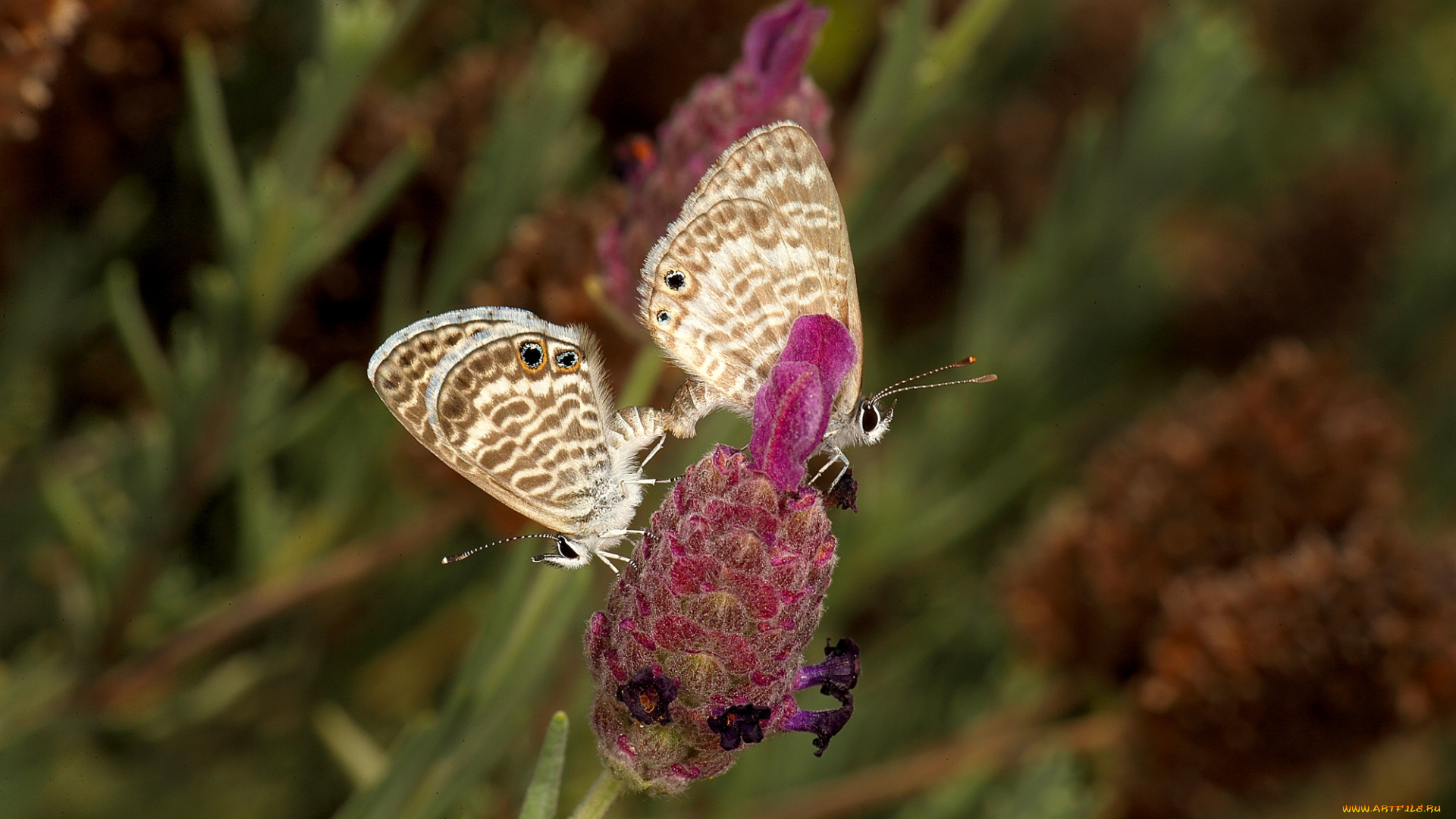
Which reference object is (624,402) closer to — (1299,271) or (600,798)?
(600,798)

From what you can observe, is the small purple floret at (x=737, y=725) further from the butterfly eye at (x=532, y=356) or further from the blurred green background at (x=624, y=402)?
the butterfly eye at (x=532, y=356)

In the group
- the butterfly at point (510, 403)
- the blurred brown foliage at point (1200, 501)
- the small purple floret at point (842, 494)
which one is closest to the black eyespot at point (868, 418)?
the small purple floret at point (842, 494)

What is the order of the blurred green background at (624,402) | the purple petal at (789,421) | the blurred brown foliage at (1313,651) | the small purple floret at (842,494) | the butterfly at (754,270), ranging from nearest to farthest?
the purple petal at (789,421) < the small purple floret at (842,494) < the butterfly at (754,270) < the blurred green background at (624,402) < the blurred brown foliage at (1313,651)

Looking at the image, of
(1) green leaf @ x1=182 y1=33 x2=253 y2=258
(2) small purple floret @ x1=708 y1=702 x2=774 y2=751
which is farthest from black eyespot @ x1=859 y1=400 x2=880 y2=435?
(1) green leaf @ x1=182 y1=33 x2=253 y2=258

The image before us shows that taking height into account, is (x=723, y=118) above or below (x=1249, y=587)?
below

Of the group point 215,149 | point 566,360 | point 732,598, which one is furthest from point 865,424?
point 215,149
